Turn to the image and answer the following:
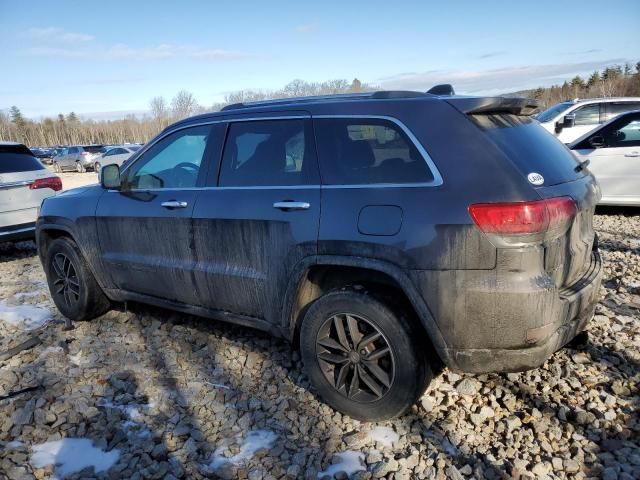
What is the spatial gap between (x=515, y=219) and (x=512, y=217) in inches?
0.7

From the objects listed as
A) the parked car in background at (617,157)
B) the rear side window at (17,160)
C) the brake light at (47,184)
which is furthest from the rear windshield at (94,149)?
the parked car in background at (617,157)

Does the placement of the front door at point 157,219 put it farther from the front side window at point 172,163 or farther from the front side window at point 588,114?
the front side window at point 588,114

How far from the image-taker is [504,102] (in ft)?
9.32

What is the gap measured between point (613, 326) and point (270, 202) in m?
2.85

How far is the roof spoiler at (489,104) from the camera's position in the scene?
274 centimetres

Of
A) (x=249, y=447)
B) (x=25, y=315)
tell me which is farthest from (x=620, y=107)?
(x=25, y=315)

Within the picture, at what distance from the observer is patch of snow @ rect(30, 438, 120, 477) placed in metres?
2.71

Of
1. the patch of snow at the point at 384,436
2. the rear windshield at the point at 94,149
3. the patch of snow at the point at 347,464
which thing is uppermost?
the rear windshield at the point at 94,149

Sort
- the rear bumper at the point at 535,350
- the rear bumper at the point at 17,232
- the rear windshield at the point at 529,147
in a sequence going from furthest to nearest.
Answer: the rear bumper at the point at 17,232 → the rear windshield at the point at 529,147 → the rear bumper at the point at 535,350

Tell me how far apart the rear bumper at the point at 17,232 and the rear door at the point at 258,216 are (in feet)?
16.3

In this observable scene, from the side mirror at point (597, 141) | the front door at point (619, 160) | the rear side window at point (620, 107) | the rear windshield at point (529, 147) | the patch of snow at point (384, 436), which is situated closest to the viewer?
the rear windshield at point (529, 147)

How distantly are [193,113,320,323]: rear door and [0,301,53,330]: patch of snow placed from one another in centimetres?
216

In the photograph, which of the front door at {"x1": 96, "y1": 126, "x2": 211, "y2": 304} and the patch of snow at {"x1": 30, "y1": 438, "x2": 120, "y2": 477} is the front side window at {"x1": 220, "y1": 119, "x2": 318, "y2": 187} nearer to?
the front door at {"x1": 96, "y1": 126, "x2": 211, "y2": 304}

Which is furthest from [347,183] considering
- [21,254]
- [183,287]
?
[21,254]
